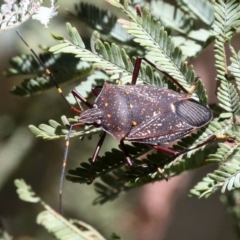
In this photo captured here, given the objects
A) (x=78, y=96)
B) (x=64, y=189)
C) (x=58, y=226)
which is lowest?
(x=64, y=189)

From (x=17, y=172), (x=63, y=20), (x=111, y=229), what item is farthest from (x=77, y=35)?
(x=111, y=229)

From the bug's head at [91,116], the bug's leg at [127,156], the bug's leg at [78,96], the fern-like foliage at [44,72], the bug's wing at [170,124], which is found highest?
the fern-like foliage at [44,72]

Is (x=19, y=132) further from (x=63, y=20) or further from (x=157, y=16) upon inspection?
(x=157, y=16)

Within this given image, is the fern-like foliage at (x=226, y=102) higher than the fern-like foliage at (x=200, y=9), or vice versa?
the fern-like foliage at (x=200, y=9)

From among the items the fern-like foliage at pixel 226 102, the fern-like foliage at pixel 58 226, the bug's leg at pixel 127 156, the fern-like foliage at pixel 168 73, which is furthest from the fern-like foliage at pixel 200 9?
the fern-like foliage at pixel 58 226

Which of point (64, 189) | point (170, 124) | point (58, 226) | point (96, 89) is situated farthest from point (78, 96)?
point (64, 189)

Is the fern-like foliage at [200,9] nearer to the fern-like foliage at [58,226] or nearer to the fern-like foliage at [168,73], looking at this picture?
the fern-like foliage at [168,73]

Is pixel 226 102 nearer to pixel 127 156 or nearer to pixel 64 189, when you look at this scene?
pixel 127 156
